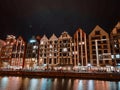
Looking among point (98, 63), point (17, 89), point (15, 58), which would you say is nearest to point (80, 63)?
point (98, 63)

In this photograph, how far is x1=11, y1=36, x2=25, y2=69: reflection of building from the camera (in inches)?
3757

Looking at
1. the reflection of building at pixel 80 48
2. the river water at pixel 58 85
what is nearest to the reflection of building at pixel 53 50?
the reflection of building at pixel 80 48

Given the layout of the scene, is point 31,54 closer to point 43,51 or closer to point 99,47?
point 43,51

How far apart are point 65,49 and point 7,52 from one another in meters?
43.8

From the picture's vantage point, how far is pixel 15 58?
98188 millimetres

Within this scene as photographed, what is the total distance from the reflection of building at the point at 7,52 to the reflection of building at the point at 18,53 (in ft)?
10.1

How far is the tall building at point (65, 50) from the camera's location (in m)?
83.6

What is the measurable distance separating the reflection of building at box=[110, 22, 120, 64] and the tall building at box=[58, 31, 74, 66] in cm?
2314

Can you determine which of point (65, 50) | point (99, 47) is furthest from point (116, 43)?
point (65, 50)

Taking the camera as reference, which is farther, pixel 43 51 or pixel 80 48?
pixel 43 51

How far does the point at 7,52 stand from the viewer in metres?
103

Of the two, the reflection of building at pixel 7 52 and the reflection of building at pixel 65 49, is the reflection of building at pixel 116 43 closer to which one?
the reflection of building at pixel 65 49

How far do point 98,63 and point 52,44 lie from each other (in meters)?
30.9

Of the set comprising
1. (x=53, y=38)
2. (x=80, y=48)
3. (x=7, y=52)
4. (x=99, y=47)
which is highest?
(x=53, y=38)
